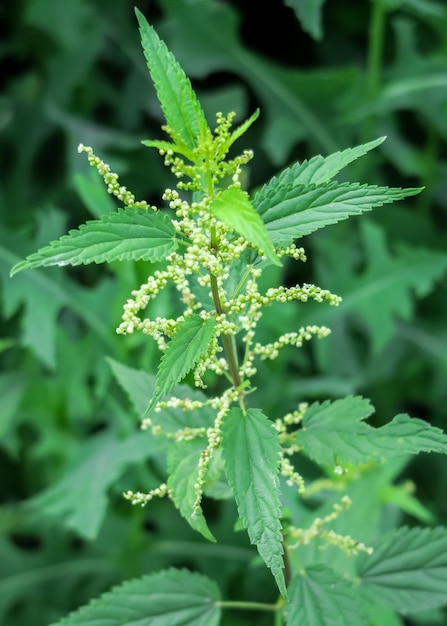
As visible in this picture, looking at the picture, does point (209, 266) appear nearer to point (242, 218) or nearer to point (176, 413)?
point (242, 218)

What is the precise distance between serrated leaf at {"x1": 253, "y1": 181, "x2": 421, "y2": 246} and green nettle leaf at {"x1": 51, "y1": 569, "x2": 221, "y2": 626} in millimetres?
479

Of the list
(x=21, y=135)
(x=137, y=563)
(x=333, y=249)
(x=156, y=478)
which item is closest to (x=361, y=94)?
(x=333, y=249)

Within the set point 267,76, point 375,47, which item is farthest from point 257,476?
point 267,76

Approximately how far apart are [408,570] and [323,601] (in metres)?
0.16

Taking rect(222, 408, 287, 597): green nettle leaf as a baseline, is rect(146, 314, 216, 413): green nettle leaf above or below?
above

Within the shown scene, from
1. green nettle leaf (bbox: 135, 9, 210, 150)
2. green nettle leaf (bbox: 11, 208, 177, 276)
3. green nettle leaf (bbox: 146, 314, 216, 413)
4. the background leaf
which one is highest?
the background leaf

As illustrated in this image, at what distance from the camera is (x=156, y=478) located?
189 cm

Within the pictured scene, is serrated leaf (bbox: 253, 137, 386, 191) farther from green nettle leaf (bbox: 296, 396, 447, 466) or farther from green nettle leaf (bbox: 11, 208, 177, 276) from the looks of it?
green nettle leaf (bbox: 296, 396, 447, 466)

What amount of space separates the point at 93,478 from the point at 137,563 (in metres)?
0.23

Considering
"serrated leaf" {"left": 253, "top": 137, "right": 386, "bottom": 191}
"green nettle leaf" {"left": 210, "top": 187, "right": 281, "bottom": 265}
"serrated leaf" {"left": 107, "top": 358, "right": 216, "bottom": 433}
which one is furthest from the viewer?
"serrated leaf" {"left": 107, "top": 358, "right": 216, "bottom": 433}

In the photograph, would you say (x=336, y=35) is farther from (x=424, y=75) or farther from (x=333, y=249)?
(x=333, y=249)

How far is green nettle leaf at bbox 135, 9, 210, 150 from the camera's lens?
0.83 metres

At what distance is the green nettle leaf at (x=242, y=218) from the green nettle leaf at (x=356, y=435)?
280 millimetres

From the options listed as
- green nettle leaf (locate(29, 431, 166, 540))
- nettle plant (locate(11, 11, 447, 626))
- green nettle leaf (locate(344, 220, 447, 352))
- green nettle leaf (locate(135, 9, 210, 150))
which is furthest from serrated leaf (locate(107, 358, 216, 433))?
green nettle leaf (locate(344, 220, 447, 352))
